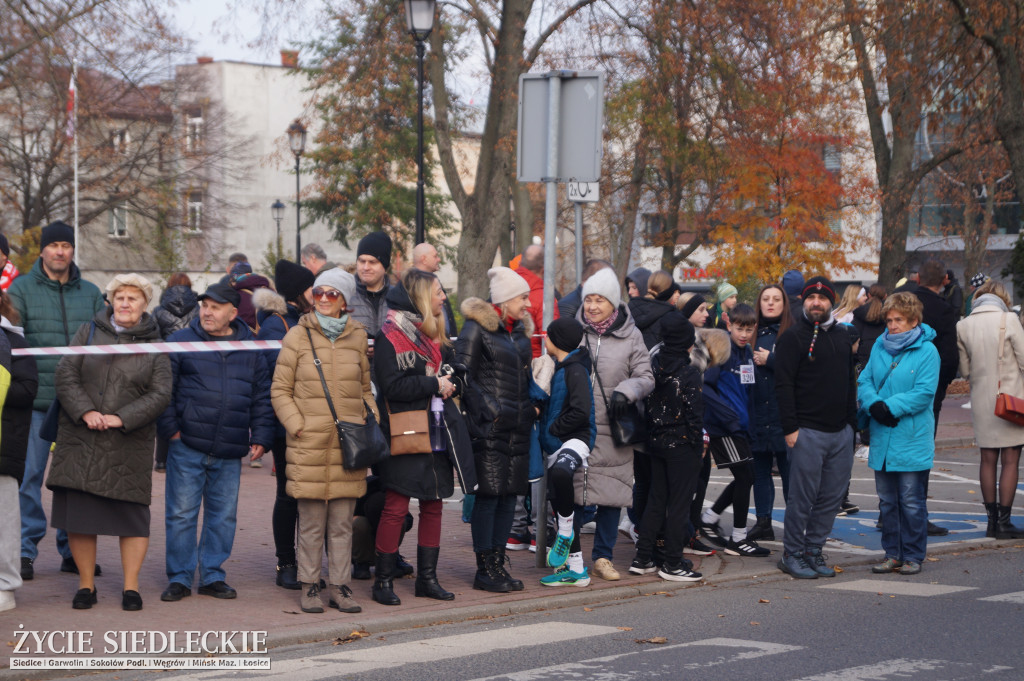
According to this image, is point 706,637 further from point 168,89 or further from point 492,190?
point 168,89

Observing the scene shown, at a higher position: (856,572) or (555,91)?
(555,91)

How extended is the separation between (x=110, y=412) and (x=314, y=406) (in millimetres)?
1125

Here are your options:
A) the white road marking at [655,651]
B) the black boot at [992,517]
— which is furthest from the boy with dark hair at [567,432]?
the black boot at [992,517]

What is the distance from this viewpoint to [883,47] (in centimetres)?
2055

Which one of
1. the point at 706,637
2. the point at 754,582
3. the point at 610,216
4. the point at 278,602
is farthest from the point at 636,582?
the point at 610,216

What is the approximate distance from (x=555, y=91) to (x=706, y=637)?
398cm

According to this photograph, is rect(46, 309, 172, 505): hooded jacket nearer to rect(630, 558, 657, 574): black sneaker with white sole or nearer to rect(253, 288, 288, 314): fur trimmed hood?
rect(253, 288, 288, 314): fur trimmed hood

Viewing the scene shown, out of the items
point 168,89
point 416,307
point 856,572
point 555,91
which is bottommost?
point 856,572

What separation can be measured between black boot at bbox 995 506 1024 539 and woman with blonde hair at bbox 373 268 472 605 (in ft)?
16.5

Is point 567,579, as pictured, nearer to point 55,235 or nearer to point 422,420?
point 422,420

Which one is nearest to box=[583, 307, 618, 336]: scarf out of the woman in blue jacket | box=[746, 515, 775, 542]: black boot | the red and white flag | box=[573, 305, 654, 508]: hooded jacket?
box=[573, 305, 654, 508]: hooded jacket

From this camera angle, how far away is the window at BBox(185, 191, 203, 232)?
4572 cm

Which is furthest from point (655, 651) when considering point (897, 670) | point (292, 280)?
point (292, 280)

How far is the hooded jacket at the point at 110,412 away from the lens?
708 centimetres
